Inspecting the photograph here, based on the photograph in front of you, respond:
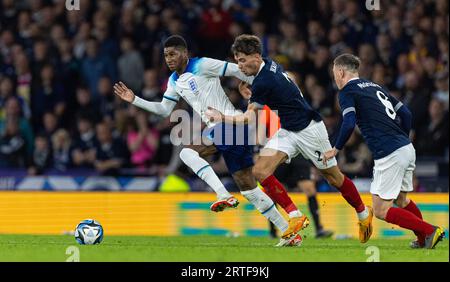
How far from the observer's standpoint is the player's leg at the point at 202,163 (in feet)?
40.8

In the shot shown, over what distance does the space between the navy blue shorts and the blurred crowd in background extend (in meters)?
4.62

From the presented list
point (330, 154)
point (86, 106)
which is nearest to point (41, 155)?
point (86, 106)

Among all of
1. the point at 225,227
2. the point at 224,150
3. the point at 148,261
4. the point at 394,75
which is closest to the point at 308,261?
the point at 148,261

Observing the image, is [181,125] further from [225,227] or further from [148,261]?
[148,261]

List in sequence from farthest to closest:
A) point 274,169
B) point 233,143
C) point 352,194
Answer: point 233,143, point 352,194, point 274,169

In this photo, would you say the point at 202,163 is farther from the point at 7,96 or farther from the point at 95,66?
the point at 7,96

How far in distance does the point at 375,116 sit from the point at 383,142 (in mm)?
293

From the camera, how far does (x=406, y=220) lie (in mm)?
11586

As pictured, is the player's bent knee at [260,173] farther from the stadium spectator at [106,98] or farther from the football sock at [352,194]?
the stadium spectator at [106,98]

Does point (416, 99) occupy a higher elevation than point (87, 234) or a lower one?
higher

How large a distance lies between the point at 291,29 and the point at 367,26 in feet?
4.36

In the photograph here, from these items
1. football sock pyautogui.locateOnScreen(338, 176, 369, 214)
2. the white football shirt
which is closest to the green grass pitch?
football sock pyautogui.locateOnScreen(338, 176, 369, 214)

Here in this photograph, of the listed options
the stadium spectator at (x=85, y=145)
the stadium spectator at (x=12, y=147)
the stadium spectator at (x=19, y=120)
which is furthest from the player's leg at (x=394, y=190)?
the stadium spectator at (x=19, y=120)

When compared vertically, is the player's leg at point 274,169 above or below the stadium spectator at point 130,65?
below
